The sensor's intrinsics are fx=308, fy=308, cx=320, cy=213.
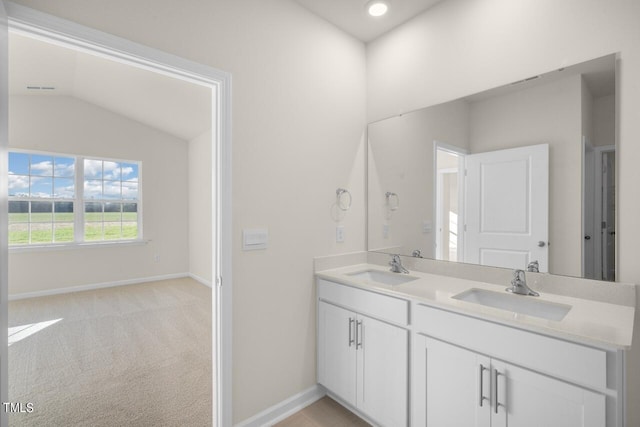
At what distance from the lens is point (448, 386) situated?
1462 millimetres

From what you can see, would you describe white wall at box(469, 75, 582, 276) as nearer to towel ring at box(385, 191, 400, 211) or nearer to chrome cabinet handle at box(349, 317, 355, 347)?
towel ring at box(385, 191, 400, 211)

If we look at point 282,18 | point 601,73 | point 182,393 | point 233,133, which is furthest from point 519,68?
point 182,393

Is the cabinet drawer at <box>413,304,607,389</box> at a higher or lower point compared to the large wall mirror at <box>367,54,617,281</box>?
lower

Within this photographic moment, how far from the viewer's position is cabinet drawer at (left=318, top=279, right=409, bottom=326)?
5.47ft

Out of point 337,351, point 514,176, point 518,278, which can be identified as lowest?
point 337,351

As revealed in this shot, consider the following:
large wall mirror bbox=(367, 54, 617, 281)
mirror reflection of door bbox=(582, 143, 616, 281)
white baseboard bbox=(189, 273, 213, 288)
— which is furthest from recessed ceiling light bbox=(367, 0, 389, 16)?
white baseboard bbox=(189, 273, 213, 288)

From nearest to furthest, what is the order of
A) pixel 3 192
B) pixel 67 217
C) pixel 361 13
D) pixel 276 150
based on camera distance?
pixel 3 192 < pixel 276 150 < pixel 361 13 < pixel 67 217

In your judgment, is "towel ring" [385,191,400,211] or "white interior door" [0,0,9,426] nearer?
"white interior door" [0,0,9,426]

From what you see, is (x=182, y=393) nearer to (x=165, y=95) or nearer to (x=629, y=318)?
(x=629, y=318)

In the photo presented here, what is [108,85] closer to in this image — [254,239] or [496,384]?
[254,239]

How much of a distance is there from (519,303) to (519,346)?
16.1 inches

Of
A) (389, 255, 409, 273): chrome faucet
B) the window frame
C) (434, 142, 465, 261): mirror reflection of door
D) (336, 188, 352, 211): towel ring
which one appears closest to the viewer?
(434, 142, 465, 261): mirror reflection of door

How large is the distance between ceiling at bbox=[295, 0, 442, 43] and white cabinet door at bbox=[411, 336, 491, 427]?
2109 mm

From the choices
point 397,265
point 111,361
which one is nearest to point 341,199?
point 397,265
